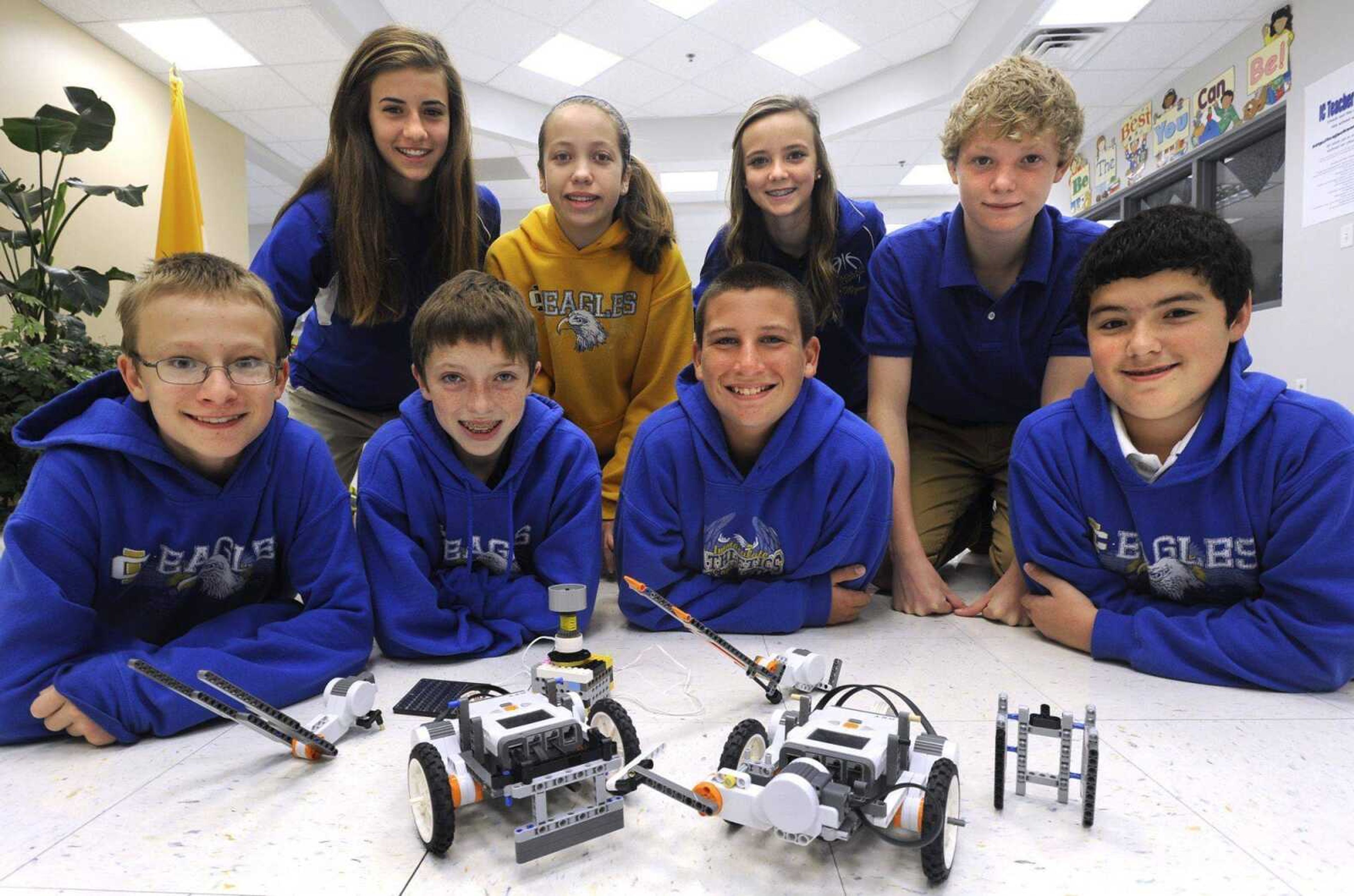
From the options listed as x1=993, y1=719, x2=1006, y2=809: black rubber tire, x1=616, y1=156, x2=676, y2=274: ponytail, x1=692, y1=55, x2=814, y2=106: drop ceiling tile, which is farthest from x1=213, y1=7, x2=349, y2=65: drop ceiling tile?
x1=993, y1=719, x2=1006, y2=809: black rubber tire

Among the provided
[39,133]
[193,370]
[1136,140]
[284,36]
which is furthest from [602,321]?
[1136,140]

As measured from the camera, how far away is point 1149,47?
5.32 m

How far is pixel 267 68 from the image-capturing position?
5453 millimetres

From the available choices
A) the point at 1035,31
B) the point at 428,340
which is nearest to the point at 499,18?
the point at 1035,31

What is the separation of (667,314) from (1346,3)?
438cm

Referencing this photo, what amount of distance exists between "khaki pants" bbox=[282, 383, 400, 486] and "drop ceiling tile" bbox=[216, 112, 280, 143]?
5209 mm

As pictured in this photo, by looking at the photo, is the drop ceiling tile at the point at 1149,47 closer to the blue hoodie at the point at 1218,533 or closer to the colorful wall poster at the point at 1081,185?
the colorful wall poster at the point at 1081,185

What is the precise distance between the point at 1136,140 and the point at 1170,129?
492 millimetres

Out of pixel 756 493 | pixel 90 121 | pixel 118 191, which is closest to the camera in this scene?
pixel 756 493

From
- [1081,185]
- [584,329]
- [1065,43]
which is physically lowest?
[584,329]

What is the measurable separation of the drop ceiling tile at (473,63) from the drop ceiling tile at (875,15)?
2.31 metres

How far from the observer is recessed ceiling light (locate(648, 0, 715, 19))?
495 cm

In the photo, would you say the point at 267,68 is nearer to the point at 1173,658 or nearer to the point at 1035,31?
the point at 1035,31

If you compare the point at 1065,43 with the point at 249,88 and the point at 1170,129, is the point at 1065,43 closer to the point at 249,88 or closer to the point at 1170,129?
the point at 1170,129
